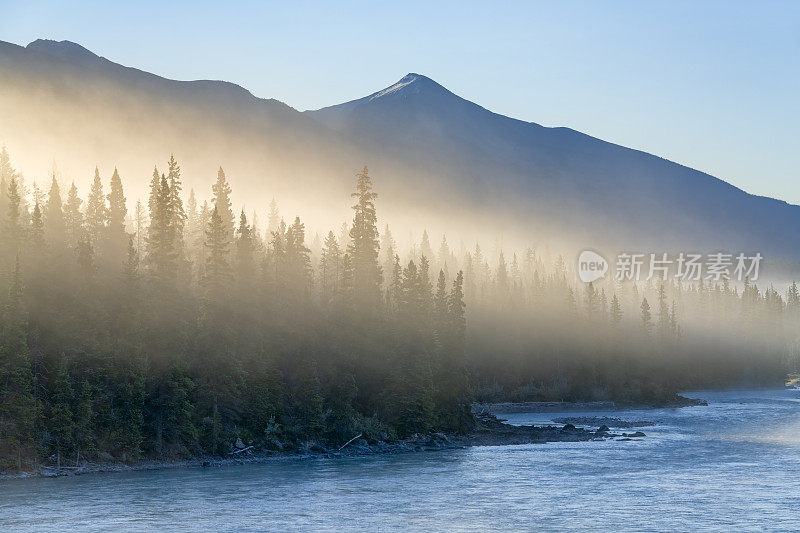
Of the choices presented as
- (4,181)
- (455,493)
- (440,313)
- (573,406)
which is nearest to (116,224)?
(4,181)

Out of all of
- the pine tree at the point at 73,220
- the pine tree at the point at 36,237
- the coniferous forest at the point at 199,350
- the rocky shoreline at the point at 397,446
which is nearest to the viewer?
the rocky shoreline at the point at 397,446

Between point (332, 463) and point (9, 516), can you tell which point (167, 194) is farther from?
point (9, 516)

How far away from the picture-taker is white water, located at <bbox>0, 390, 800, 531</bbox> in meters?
52.0

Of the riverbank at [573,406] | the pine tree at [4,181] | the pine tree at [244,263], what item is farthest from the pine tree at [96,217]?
the riverbank at [573,406]

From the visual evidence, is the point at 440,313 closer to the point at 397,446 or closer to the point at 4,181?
the point at 397,446

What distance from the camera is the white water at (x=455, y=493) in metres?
52.0

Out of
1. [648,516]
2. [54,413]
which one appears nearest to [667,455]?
[648,516]

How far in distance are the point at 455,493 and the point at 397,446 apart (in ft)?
102

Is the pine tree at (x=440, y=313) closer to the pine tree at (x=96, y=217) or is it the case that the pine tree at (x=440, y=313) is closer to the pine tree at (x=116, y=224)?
the pine tree at (x=116, y=224)

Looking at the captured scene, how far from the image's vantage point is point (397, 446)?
308ft

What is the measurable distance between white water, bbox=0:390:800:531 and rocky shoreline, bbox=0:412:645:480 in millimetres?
2658

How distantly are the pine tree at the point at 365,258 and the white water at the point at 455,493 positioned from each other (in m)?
31.2

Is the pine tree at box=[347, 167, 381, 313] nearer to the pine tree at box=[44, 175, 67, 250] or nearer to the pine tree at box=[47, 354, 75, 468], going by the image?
the pine tree at box=[44, 175, 67, 250]

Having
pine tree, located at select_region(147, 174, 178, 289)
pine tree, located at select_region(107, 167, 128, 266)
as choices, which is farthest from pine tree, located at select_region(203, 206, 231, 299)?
pine tree, located at select_region(107, 167, 128, 266)
